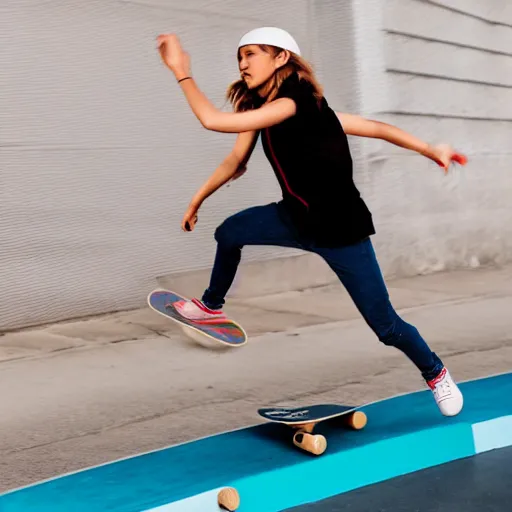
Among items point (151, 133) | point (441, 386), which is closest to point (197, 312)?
point (441, 386)

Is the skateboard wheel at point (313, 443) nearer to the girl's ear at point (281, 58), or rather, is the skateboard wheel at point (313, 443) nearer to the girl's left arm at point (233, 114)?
the girl's left arm at point (233, 114)

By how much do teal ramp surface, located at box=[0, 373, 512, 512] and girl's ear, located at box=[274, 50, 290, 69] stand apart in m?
1.40

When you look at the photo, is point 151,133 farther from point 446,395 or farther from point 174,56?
point 446,395

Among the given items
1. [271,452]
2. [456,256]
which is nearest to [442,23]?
[456,256]

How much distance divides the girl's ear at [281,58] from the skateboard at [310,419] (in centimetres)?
132

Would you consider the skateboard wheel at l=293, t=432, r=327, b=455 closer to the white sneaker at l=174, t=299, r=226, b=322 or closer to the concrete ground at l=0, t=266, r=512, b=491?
the concrete ground at l=0, t=266, r=512, b=491

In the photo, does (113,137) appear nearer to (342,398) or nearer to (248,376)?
(248,376)

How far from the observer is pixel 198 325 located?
15.5ft

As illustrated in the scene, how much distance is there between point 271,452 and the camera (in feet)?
10.8

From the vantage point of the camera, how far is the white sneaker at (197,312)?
465 cm

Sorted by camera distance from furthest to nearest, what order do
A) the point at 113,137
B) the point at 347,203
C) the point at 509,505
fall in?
1. the point at 113,137
2. the point at 347,203
3. the point at 509,505

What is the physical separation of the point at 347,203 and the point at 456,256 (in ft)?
18.2

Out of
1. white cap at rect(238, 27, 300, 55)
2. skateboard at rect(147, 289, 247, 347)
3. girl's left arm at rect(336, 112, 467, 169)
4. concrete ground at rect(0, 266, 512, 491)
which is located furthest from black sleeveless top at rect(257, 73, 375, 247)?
skateboard at rect(147, 289, 247, 347)

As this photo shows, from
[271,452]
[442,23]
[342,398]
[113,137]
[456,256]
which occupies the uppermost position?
[442,23]
